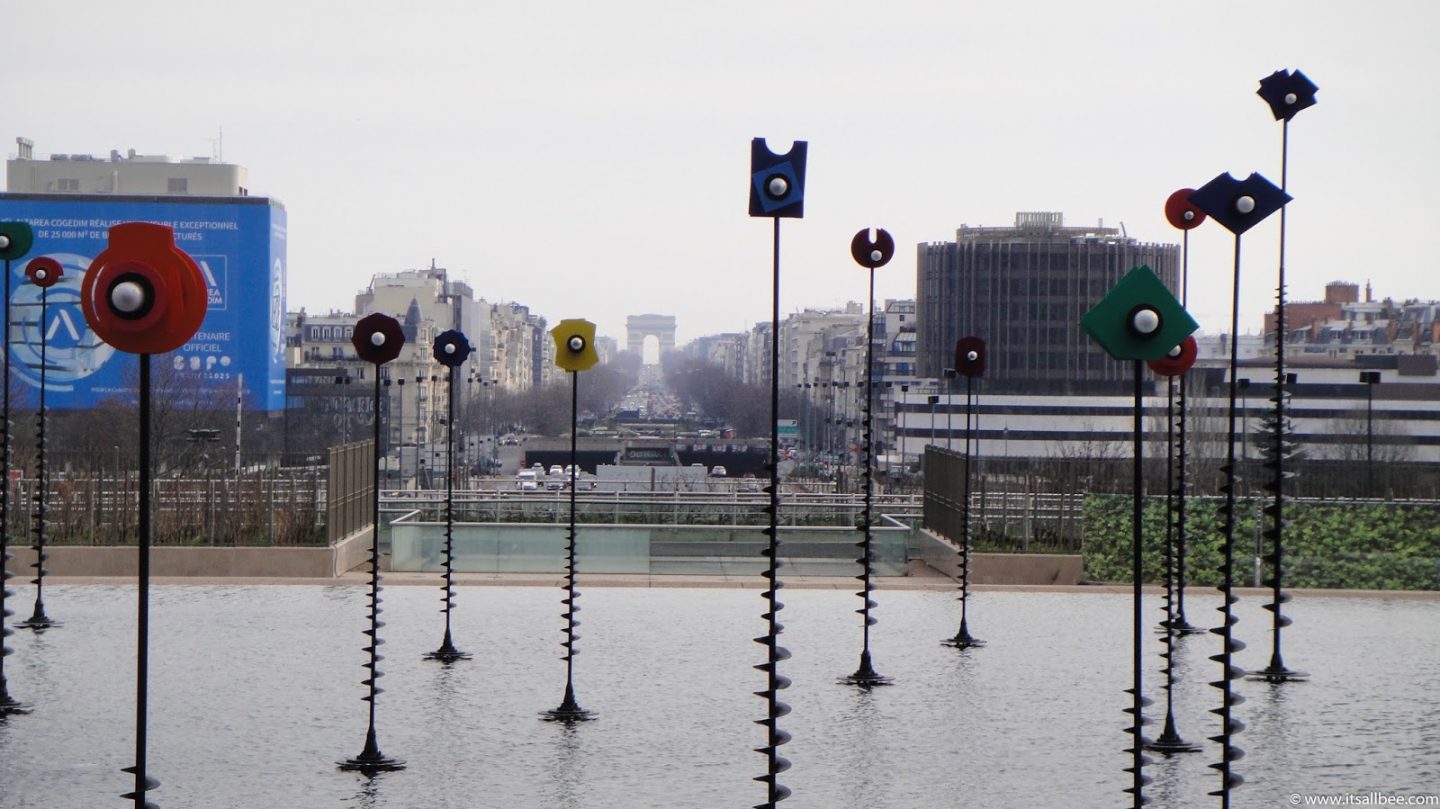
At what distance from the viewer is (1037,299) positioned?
105750 millimetres

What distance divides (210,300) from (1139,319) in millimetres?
83985

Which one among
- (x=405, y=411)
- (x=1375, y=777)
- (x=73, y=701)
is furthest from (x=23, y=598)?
(x=405, y=411)

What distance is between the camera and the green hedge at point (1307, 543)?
21.9m

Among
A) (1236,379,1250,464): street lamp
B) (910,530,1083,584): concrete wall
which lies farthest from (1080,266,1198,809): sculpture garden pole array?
(910,530,1083,584): concrete wall

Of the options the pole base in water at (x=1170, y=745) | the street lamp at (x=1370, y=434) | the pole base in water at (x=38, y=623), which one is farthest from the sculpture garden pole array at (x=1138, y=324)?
the street lamp at (x=1370, y=434)

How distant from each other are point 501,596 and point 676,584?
2.46 metres

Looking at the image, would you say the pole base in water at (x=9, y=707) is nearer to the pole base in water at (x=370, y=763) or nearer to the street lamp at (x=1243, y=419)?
the pole base in water at (x=370, y=763)

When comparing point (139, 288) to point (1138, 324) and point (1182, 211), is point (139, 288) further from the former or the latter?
point (1182, 211)

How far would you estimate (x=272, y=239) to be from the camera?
95.4 meters

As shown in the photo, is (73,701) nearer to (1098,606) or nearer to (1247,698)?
(1247,698)

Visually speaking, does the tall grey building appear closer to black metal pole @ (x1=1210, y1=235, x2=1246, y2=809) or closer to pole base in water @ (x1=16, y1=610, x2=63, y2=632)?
pole base in water @ (x1=16, y1=610, x2=63, y2=632)

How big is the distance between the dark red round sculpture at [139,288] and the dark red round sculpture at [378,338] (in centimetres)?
444

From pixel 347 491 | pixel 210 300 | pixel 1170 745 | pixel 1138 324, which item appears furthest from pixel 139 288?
pixel 210 300

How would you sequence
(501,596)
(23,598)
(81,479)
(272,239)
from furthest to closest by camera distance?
(272,239) → (81,479) → (501,596) → (23,598)
